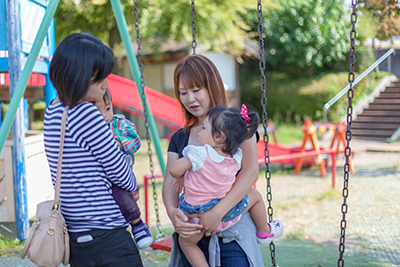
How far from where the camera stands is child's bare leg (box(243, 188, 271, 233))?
184cm

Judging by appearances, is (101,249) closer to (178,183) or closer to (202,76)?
(178,183)

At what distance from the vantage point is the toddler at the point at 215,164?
1672 millimetres

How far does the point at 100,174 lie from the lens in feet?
4.89

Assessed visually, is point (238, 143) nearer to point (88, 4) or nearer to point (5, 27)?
point (5, 27)

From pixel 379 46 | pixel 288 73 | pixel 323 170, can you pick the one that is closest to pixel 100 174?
pixel 379 46

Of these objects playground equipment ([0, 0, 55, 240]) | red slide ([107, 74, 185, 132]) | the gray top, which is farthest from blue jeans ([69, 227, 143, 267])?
red slide ([107, 74, 185, 132])

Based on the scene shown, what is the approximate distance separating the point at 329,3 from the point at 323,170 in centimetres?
644

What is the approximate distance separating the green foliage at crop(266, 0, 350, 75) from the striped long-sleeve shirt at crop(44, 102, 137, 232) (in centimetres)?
1465

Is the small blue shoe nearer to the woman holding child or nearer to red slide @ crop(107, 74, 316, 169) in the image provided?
the woman holding child

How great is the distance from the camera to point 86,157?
4.78ft

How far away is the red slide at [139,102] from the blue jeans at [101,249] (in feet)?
16.8

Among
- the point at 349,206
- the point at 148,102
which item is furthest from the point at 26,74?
the point at 349,206

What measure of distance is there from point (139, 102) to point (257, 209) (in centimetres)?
528

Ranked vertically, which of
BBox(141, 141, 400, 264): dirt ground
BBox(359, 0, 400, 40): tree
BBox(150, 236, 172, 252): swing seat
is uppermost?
BBox(359, 0, 400, 40): tree
